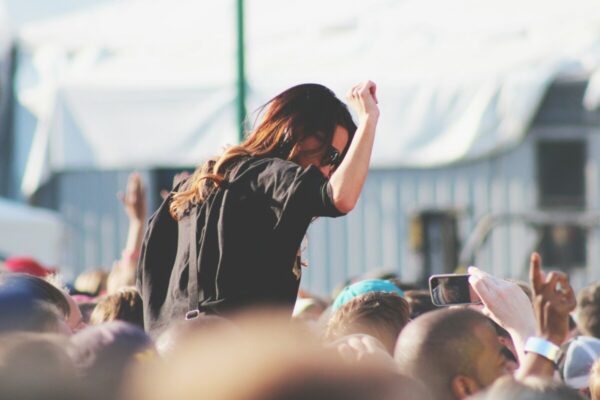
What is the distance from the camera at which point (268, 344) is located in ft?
8.65

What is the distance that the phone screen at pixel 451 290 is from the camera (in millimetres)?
4043

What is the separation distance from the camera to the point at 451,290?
13.4 ft

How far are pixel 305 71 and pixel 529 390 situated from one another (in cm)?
1257

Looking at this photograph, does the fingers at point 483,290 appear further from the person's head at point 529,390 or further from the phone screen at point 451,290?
the person's head at point 529,390

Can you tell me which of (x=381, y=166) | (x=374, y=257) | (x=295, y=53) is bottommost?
(x=374, y=257)

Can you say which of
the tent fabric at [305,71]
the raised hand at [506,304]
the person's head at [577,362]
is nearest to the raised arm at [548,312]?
the raised hand at [506,304]

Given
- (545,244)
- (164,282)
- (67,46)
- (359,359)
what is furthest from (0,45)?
(359,359)

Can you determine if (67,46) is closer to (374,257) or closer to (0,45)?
(0,45)

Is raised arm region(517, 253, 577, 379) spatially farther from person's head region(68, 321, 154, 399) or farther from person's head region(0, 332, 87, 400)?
person's head region(0, 332, 87, 400)

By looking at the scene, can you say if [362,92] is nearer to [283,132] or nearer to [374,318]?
[283,132]

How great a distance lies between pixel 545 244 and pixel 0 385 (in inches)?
477

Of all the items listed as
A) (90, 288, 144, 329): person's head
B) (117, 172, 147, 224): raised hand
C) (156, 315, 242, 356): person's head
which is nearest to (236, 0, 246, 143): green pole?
(117, 172, 147, 224): raised hand

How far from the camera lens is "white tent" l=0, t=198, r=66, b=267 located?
1191 centimetres

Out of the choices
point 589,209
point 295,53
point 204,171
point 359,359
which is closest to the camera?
point 359,359
